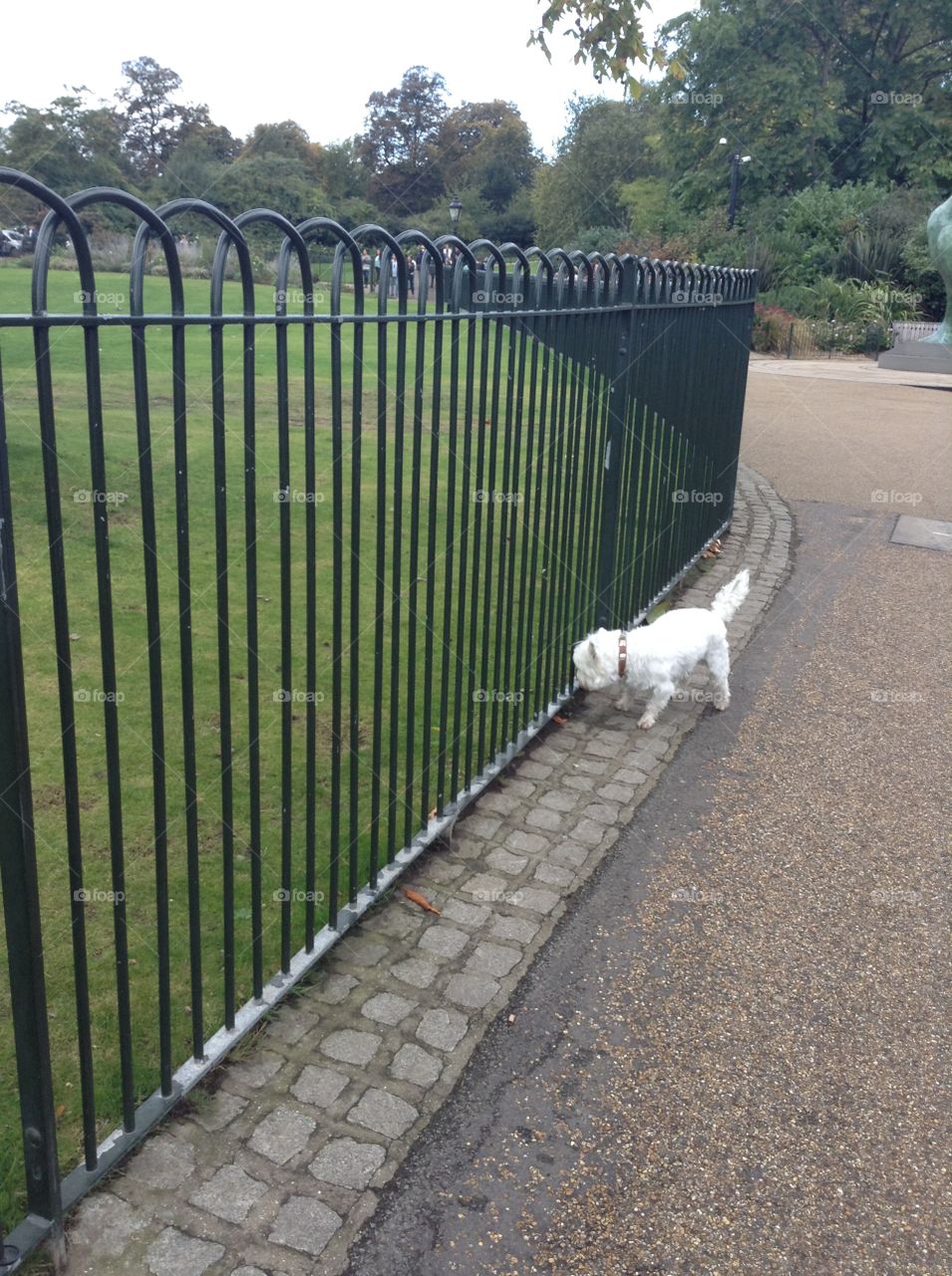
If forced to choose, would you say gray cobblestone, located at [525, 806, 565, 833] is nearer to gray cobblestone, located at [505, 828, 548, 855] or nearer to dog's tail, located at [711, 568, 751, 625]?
gray cobblestone, located at [505, 828, 548, 855]

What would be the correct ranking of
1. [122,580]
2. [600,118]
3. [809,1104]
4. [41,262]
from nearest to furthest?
1. [41,262]
2. [809,1104]
3. [122,580]
4. [600,118]

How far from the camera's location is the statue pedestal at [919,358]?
2366 cm

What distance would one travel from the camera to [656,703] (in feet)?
18.1

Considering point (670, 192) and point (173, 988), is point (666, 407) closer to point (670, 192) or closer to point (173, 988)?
point (173, 988)

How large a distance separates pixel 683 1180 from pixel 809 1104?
1.65ft

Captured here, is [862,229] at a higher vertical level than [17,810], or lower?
higher

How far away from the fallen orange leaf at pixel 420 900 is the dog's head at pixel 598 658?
1806 millimetres

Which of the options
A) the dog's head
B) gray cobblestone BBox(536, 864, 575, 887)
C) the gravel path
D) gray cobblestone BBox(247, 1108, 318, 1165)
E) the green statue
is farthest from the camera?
the green statue

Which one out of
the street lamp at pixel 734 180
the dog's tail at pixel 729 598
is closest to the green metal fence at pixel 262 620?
the dog's tail at pixel 729 598

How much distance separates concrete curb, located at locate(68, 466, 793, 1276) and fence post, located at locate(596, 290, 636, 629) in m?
1.40

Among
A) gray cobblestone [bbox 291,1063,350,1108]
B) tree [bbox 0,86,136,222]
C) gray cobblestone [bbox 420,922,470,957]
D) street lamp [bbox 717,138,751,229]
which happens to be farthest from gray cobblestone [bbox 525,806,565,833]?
street lamp [bbox 717,138,751,229]

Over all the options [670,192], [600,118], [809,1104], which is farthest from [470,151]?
[809,1104]

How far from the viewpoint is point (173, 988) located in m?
3.32

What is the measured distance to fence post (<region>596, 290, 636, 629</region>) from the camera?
5570 millimetres
